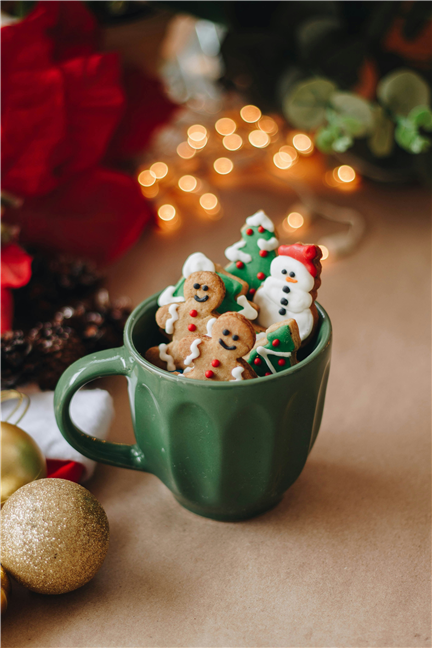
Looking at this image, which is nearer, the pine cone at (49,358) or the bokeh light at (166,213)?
the pine cone at (49,358)

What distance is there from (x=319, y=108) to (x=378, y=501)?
503 mm

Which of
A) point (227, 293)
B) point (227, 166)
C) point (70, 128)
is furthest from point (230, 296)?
point (227, 166)

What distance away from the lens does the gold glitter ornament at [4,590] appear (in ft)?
1.20

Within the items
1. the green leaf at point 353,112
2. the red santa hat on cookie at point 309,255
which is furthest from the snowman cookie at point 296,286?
the green leaf at point 353,112

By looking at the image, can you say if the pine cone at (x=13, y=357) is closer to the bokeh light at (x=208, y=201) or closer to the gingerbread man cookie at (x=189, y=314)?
the gingerbread man cookie at (x=189, y=314)

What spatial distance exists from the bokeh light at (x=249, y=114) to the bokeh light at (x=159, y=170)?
0.18 m

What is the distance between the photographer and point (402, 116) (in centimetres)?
70

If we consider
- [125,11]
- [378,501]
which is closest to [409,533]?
[378,501]

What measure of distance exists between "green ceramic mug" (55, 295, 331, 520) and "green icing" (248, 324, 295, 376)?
0.01 meters

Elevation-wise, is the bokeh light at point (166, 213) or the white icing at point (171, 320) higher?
the white icing at point (171, 320)

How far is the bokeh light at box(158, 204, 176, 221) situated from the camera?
33.9 inches

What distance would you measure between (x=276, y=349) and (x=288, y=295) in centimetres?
4

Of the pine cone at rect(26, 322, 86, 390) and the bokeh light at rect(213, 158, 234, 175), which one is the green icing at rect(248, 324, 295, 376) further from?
the bokeh light at rect(213, 158, 234, 175)

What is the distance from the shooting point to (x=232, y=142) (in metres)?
0.97
